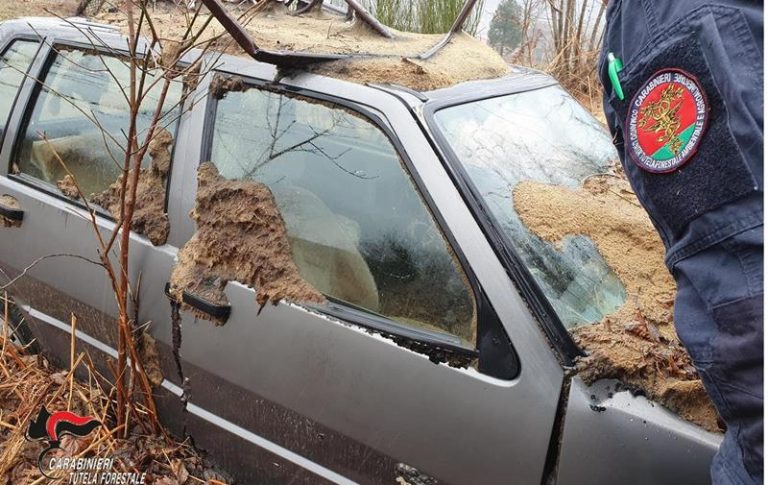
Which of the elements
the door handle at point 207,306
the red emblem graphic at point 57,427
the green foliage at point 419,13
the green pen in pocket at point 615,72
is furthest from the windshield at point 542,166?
the green foliage at point 419,13

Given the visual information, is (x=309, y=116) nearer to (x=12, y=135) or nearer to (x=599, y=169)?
(x=599, y=169)

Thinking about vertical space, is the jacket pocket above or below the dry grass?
above

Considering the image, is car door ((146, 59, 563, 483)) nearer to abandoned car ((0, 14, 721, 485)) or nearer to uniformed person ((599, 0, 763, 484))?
abandoned car ((0, 14, 721, 485))

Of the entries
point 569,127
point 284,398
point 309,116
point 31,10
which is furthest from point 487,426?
point 31,10

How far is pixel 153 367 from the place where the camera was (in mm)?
2205

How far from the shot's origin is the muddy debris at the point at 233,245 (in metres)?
1.91

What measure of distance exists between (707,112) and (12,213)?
2.36 meters

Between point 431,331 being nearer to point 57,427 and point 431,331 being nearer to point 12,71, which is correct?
point 57,427

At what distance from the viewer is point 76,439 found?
2273 millimetres

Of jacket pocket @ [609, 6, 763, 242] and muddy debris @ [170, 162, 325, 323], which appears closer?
jacket pocket @ [609, 6, 763, 242]

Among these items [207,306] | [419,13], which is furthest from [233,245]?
[419,13]

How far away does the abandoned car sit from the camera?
5.05 feet

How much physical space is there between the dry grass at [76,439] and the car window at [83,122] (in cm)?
61

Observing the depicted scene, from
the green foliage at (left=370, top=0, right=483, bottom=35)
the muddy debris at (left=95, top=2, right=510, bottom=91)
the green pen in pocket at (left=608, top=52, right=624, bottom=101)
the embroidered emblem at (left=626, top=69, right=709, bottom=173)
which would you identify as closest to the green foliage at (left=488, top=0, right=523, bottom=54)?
the green foliage at (left=370, top=0, right=483, bottom=35)
